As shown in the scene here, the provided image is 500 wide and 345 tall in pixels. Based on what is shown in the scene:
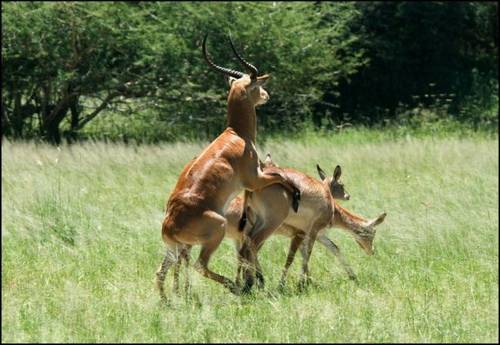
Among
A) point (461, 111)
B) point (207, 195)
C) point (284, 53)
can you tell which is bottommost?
point (461, 111)

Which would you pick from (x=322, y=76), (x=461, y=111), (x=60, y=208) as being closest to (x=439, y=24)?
(x=461, y=111)

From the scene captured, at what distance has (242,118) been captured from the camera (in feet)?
29.3

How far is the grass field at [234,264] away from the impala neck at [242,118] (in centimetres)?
124

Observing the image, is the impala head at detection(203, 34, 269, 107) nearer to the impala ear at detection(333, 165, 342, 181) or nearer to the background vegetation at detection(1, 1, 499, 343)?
the background vegetation at detection(1, 1, 499, 343)

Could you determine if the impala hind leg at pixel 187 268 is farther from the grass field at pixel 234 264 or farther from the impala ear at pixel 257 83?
the impala ear at pixel 257 83

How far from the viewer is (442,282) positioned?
28.3ft

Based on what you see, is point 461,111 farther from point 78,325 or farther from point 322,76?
point 78,325

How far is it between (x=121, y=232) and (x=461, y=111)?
50.5 ft

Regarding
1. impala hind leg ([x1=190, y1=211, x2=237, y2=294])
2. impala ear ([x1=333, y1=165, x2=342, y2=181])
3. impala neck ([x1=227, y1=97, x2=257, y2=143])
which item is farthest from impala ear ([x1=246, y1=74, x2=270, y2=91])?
impala ear ([x1=333, y1=165, x2=342, y2=181])

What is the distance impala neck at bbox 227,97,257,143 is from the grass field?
124 centimetres

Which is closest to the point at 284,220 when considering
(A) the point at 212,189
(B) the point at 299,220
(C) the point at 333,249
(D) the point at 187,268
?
(B) the point at 299,220

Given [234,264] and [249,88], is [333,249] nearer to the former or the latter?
[234,264]

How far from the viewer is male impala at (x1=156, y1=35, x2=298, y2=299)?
798 centimetres

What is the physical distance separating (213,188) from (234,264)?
1.38 metres
